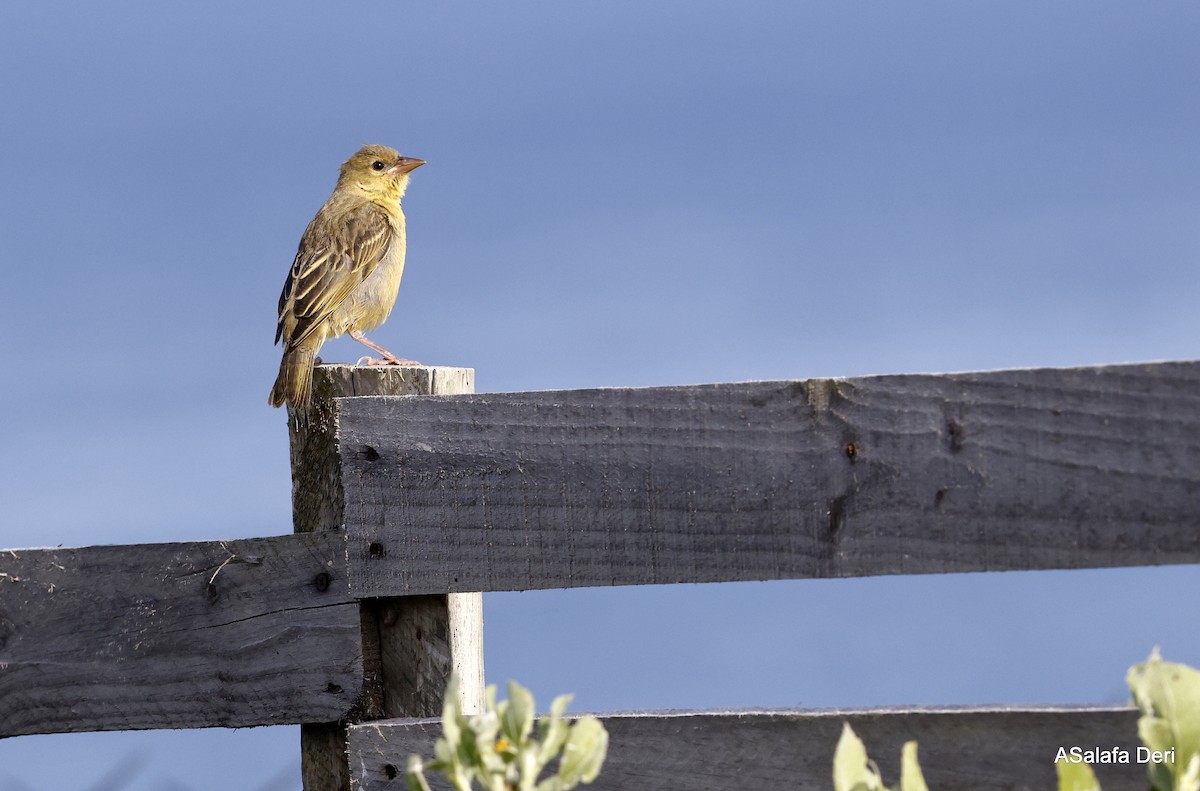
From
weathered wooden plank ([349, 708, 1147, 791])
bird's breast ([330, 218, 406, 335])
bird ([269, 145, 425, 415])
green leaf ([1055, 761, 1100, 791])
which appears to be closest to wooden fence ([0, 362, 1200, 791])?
weathered wooden plank ([349, 708, 1147, 791])

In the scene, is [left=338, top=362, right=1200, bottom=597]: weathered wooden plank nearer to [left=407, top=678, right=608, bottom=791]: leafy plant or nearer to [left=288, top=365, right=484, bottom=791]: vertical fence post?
[left=288, top=365, right=484, bottom=791]: vertical fence post

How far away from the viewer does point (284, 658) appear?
3105mm

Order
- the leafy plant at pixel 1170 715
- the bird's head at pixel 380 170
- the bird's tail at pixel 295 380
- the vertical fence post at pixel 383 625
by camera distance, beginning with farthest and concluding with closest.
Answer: the bird's head at pixel 380 170
the bird's tail at pixel 295 380
the vertical fence post at pixel 383 625
the leafy plant at pixel 1170 715

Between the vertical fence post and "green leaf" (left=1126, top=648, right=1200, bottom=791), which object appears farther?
the vertical fence post

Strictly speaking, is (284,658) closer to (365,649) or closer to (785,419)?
(365,649)

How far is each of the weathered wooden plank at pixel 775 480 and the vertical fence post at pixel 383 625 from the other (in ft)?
0.65

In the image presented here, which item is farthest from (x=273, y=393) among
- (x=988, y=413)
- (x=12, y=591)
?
(x=988, y=413)

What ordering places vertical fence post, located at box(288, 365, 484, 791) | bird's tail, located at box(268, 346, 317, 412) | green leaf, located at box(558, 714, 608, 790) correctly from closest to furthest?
green leaf, located at box(558, 714, 608, 790) < vertical fence post, located at box(288, 365, 484, 791) < bird's tail, located at box(268, 346, 317, 412)

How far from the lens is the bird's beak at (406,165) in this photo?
8102 mm

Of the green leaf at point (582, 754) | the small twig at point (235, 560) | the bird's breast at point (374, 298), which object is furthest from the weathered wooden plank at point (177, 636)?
the bird's breast at point (374, 298)

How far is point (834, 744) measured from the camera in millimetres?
2455

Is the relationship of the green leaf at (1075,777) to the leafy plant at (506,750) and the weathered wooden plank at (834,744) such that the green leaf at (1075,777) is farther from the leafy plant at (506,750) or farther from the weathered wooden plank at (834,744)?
the weathered wooden plank at (834,744)

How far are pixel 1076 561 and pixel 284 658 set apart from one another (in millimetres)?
1951

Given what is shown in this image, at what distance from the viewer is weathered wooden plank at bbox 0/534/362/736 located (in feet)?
10.1
